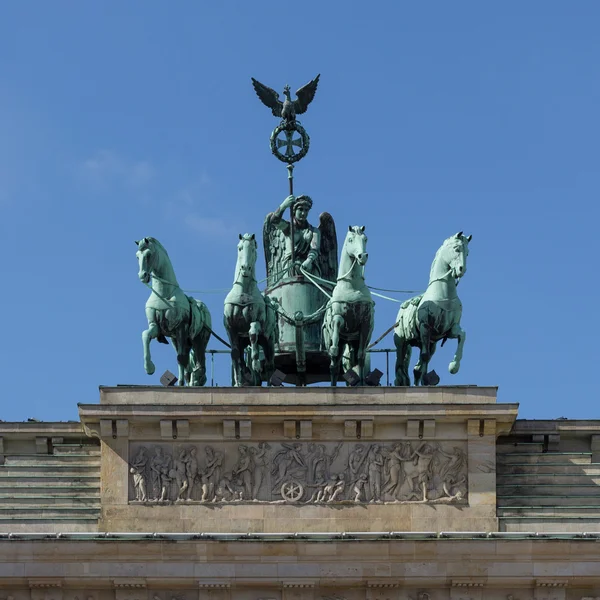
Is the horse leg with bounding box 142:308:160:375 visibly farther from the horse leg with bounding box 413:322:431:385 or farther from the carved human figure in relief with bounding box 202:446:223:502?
the horse leg with bounding box 413:322:431:385

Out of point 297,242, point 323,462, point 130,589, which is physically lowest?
point 130,589

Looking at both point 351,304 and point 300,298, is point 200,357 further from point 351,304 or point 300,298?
point 300,298

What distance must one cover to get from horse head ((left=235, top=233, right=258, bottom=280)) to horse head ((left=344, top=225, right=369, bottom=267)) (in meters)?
1.76

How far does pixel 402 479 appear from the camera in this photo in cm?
5716

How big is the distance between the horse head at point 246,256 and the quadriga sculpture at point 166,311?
1.20 meters

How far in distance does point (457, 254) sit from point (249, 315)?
13.2 ft

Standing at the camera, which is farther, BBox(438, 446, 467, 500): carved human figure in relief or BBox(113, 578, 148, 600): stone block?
BBox(438, 446, 467, 500): carved human figure in relief

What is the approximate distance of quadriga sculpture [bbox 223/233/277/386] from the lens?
58469 millimetres

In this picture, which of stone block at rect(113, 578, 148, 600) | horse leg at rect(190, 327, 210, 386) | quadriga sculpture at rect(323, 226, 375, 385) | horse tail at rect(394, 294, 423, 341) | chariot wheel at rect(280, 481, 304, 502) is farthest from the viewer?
horse leg at rect(190, 327, 210, 386)

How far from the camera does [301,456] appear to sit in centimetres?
5719

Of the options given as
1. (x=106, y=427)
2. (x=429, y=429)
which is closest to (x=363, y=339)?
(x=429, y=429)

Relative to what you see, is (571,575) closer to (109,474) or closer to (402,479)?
(402,479)

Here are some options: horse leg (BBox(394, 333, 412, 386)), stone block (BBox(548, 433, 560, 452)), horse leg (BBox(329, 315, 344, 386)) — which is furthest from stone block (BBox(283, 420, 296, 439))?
stone block (BBox(548, 433, 560, 452))

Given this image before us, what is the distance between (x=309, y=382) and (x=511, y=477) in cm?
643
